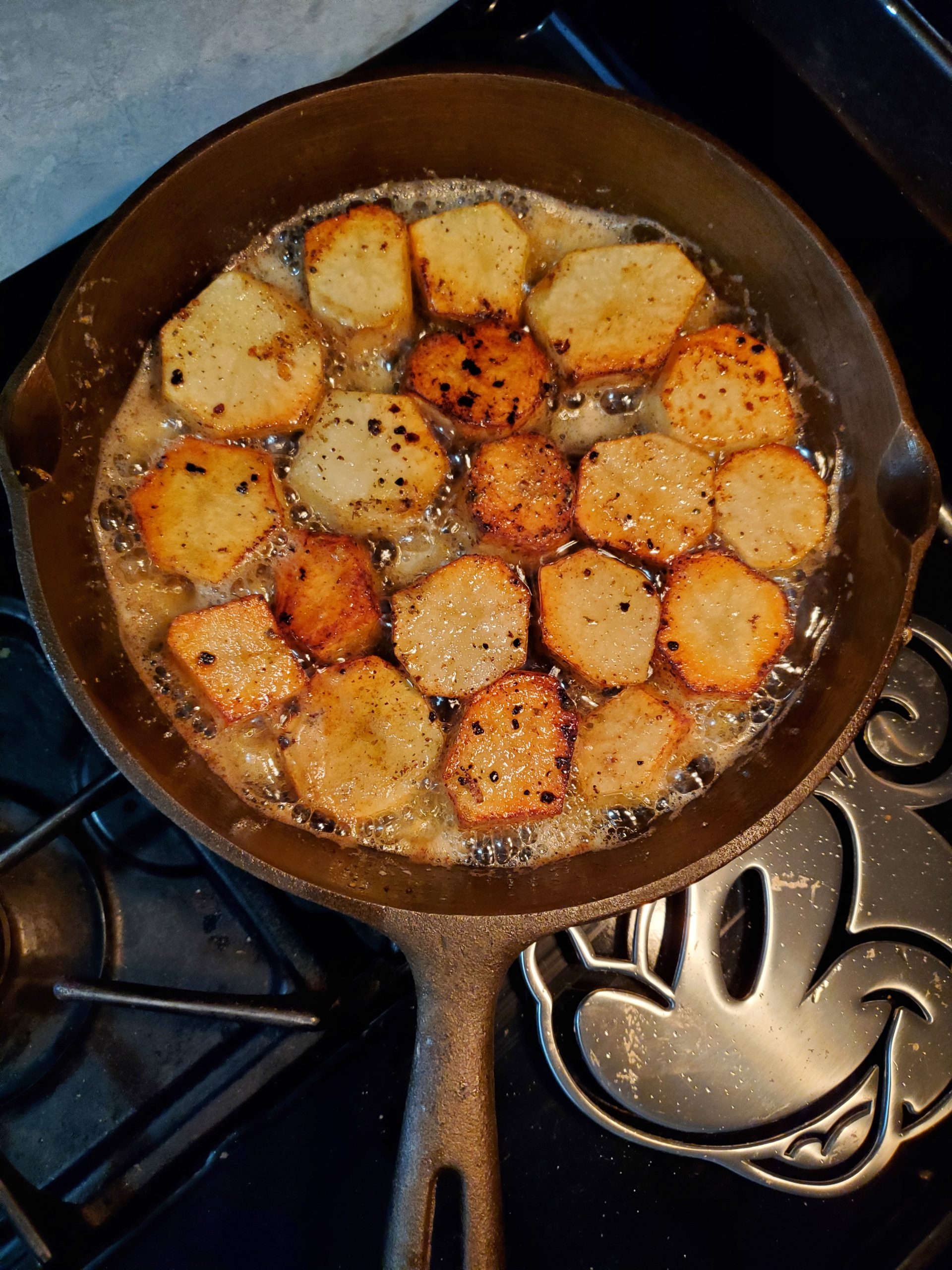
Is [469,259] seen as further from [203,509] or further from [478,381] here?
[203,509]

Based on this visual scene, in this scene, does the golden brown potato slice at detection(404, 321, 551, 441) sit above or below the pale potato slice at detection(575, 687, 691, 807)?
above

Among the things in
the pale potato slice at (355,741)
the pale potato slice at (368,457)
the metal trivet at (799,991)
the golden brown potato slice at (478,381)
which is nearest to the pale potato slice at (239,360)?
the pale potato slice at (368,457)

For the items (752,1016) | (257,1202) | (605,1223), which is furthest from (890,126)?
(257,1202)

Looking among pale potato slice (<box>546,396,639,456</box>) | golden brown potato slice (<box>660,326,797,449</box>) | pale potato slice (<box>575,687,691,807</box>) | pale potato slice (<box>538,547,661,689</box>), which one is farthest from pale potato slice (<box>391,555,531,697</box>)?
golden brown potato slice (<box>660,326,797,449</box>)

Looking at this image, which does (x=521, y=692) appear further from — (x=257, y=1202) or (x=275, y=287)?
(x=257, y=1202)

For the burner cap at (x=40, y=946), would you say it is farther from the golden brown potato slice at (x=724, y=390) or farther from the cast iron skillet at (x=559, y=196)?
the golden brown potato slice at (x=724, y=390)

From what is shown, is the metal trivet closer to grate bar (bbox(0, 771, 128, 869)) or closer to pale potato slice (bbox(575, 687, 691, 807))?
pale potato slice (bbox(575, 687, 691, 807))
